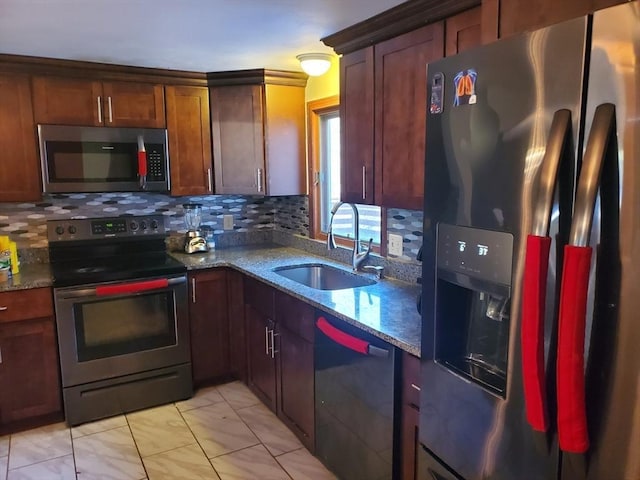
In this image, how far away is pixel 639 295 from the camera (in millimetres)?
882

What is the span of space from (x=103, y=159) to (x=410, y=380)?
232cm

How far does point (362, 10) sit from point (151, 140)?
5.57 feet

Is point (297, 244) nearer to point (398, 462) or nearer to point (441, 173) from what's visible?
point (398, 462)

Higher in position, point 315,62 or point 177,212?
point 315,62

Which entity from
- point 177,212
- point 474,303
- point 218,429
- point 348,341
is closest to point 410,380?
point 348,341

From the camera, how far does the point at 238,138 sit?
10.8ft

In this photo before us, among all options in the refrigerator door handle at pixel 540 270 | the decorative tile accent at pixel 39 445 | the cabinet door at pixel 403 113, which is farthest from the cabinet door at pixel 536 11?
the decorative tile accent at pixel 39 445

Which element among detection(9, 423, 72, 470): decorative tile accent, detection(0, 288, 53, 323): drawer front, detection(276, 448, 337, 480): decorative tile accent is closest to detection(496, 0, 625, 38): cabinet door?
detection(276, 448, 337, 480): decorative tile accent

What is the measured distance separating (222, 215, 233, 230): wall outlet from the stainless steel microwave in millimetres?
601

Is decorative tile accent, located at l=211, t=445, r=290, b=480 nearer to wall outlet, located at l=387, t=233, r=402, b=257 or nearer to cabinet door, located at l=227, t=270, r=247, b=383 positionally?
cabinet door, located at l=227, t=270, r=247, b=383

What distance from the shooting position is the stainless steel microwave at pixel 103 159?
9.38ft

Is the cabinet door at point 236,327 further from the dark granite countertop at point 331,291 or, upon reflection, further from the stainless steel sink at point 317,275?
the stainless steel sink at point 317,275

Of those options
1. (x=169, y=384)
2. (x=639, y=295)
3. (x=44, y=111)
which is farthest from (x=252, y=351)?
(x=639, y=295)

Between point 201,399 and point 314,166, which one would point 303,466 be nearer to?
point 201,399
